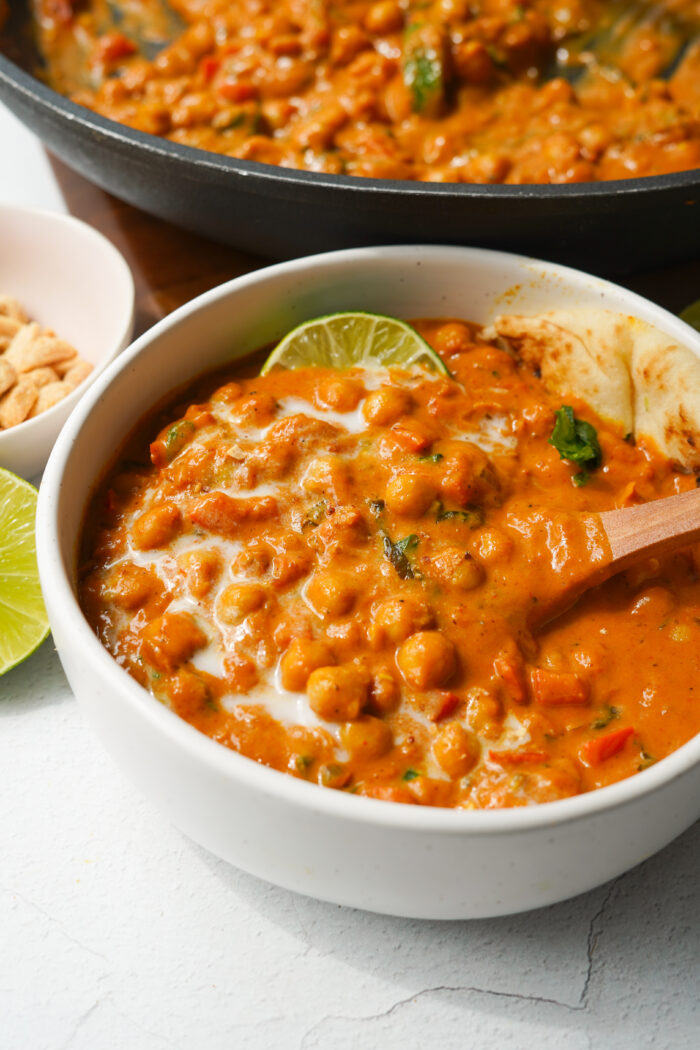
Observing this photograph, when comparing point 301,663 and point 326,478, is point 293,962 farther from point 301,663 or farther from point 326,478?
point 326,478


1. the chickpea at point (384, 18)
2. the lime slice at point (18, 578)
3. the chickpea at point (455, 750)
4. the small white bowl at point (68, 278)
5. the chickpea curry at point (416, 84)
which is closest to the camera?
the chickpea at point (455, 750)

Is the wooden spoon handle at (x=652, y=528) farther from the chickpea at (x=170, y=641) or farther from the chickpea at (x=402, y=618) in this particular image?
the chickpea at (x=170, y=641)

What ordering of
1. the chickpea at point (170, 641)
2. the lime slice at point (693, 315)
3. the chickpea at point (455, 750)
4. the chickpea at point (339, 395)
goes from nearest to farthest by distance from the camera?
the chickpea at point (455, 750) < the chickpea at point (170, 641) < the chickpea at point (339, 395) < the lime slice at point (693, 315)

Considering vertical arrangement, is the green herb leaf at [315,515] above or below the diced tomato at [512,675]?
above

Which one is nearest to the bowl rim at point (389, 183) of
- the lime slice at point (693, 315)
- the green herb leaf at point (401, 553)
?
the lime slice at point (693, 315)

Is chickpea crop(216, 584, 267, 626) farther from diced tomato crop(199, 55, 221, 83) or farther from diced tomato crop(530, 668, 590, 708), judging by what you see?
diced tomato crop(199, 55, 221, 83)

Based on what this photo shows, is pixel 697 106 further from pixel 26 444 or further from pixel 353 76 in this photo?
pixel 26 444

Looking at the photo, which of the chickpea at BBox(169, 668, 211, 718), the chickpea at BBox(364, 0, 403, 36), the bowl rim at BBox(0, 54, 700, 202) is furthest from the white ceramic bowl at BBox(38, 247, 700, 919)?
the chickpea at BBox(364, 0, 403, 36)
